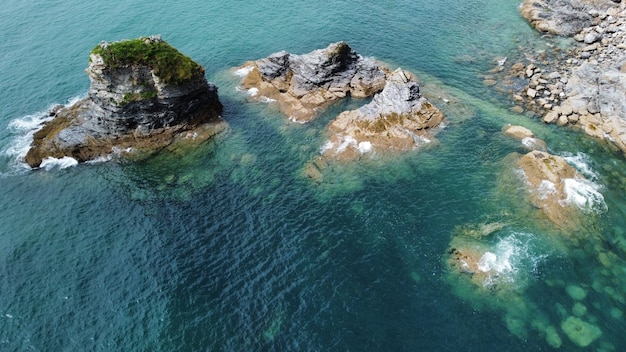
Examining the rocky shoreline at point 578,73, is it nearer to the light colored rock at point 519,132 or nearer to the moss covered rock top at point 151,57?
the light colored rock at point 519,132

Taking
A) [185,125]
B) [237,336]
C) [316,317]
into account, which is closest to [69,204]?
[185,125]

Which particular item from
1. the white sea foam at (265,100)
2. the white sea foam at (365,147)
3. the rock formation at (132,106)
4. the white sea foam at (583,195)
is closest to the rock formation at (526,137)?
the white sea foam at (583,195)

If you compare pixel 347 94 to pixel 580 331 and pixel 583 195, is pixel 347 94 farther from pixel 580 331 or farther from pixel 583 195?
pixel 580 331

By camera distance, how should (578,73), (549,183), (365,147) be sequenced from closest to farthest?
(549,183) < (365,147) < (578,73)

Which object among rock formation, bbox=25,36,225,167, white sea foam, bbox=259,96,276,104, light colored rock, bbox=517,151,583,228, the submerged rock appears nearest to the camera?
the submerged rock

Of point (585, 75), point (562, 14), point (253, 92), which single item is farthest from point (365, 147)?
point (562, 14)

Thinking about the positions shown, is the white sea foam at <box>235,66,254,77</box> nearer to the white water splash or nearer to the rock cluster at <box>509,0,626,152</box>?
the rock cluster at <box>509,0,626,152</box>

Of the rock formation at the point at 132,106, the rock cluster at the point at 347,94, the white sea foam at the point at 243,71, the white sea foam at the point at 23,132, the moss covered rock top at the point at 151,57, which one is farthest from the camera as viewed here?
the white sea foam at the point at 243,71

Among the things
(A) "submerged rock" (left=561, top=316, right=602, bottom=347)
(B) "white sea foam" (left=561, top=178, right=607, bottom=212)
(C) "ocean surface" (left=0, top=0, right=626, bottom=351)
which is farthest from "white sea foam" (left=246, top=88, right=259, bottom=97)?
(A) "submerged rock" (left=561, top=316, right=602, bottom=347)
